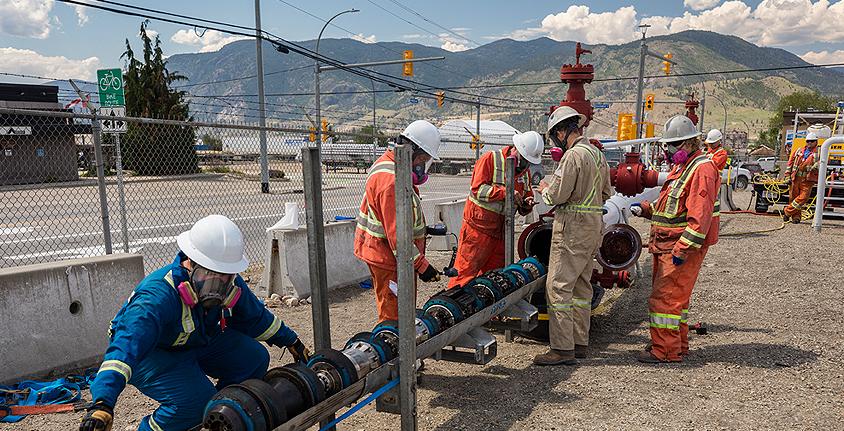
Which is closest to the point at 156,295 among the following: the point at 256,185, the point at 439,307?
the point at 439,307

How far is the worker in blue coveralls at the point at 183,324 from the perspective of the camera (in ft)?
8.32

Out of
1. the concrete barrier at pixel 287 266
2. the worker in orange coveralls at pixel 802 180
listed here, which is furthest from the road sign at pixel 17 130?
the worker in orange coveralls at pixel 802 180

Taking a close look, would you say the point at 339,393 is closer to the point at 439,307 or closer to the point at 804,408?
the point at 439,307

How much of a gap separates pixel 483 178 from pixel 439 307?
1.85 meters

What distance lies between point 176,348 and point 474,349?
1.99 m

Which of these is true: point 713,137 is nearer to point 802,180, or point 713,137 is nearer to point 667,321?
point 802,180

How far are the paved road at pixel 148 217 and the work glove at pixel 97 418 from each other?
5965 mm

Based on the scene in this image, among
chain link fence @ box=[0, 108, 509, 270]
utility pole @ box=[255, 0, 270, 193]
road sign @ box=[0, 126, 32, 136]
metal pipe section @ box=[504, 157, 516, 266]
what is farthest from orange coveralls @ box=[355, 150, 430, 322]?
road sign @ box=[0, 126, 32, 136]

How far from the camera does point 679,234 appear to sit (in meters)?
4.72

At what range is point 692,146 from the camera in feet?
15.6

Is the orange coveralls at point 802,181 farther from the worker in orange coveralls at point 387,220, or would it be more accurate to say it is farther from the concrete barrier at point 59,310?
the concrete barrier at point 59,310

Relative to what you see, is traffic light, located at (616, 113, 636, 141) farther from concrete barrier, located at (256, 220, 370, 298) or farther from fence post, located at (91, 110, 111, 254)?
fence post, located at (91, 110, 111, 254)

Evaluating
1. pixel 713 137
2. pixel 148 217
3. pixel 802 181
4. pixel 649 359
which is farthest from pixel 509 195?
pixel 148 217

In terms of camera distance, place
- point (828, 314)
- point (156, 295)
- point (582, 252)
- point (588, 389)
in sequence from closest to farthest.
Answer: point (156, 295) < point (588, 389) < point (582, 252) < point (828, 314)
